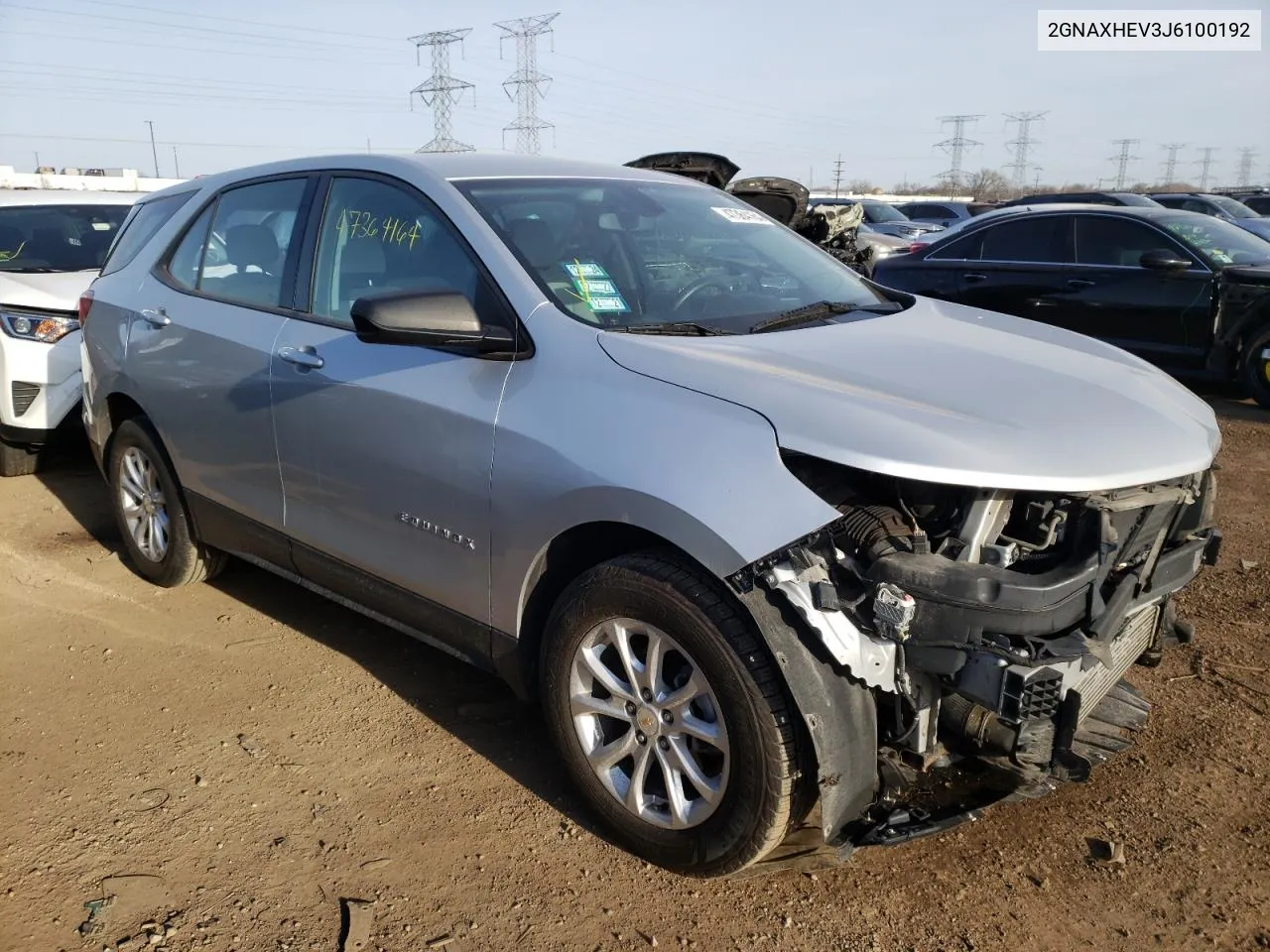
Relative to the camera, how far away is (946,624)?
2195 millimetres

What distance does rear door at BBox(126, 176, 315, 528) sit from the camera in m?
3.60

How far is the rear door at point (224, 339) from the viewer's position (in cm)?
360

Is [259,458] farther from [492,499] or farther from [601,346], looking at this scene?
[601,346]

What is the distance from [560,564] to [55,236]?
20.5 ft

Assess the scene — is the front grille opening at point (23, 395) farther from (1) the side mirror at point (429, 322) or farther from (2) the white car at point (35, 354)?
(1) the side mirror at point (429, 322)

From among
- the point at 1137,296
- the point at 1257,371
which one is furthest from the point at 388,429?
the point at 1257,371

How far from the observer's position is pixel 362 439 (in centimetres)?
312

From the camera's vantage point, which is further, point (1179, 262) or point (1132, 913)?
point (1179, 262)

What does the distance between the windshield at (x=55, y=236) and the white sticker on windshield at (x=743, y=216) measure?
5132mm

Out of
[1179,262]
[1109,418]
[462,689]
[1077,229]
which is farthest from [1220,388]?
[462,689]

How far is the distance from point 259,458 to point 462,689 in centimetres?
112

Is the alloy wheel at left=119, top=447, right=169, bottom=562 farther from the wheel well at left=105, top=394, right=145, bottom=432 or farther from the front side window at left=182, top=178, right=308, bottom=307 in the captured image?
the front side window at left=182, top=178, right=308, bottom=307

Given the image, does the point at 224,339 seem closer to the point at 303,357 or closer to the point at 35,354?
the point at 303,357

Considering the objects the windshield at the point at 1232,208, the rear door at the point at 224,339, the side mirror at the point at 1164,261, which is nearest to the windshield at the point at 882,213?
the windshield at the point at 1232,208
